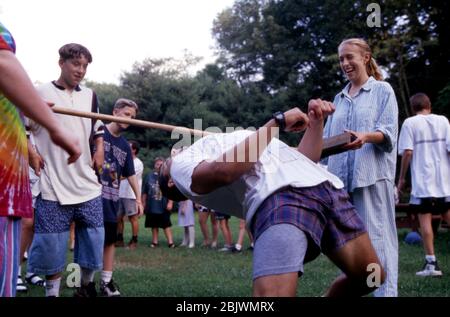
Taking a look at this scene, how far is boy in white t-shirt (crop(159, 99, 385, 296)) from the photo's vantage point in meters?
2.58

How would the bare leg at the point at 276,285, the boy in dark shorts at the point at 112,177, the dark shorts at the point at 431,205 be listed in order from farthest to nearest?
the dark shorts at the point at 431,205 → the boy in dark shorts at the point at 112,177 → the bare leg at the point at 276,285

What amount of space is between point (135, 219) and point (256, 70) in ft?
88.3

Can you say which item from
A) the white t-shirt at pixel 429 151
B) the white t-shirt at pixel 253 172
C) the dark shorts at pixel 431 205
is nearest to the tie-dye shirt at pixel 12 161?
the white t-shirt at pixel 253 172

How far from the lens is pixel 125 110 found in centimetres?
591

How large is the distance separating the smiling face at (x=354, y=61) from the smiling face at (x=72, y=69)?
6.45 feet

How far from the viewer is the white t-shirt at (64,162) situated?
448cm

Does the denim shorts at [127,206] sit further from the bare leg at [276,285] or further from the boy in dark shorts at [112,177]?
the bare leg at [276,285]

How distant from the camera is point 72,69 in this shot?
4566mm

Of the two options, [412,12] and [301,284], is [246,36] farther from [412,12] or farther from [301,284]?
[301,284]

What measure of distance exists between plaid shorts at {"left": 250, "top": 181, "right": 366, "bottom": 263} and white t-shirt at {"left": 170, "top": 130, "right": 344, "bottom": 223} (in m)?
0.04

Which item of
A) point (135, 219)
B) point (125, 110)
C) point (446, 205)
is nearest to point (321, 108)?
point (125, 110)

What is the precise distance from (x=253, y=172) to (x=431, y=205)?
4478 mm

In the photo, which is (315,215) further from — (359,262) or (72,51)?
(72,51)
